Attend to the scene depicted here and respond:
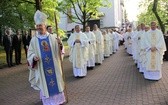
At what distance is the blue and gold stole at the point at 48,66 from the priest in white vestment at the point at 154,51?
465 centimetres

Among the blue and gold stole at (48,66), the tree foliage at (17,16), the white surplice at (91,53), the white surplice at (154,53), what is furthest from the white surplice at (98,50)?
the blue and gold stole at (48,66)

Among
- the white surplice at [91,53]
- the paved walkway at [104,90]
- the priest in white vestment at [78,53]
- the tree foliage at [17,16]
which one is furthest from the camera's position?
the tree foliage at [17,16]

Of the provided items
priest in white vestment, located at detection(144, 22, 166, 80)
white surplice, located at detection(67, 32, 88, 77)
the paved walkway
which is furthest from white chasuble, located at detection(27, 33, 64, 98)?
white surplice, located at detection(67, 32, 88, 77)

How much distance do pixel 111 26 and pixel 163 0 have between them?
73.1 ft

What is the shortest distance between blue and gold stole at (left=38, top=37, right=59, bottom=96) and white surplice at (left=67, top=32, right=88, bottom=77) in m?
4.83

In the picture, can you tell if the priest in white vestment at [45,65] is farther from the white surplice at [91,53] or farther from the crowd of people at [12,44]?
the crowd of people at [12,44]

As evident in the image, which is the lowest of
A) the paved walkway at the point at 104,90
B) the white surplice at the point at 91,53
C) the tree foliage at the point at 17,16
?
the paved walkway at the point at 104,90

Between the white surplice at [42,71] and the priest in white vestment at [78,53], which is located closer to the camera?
the white surplice at [42,71]

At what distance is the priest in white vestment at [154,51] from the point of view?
40.5 feet

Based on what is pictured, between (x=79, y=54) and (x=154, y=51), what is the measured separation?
3.29 metres

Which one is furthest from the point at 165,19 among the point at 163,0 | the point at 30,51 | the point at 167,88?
the point at 30,51

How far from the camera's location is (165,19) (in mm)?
37625

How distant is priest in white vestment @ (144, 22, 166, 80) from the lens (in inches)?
486

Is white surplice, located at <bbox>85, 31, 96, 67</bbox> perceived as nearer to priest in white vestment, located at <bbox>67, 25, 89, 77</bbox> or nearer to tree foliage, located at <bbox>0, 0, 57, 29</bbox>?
priest in white vestment, located at <bbox>67, 25, 89, 77</bbox>
